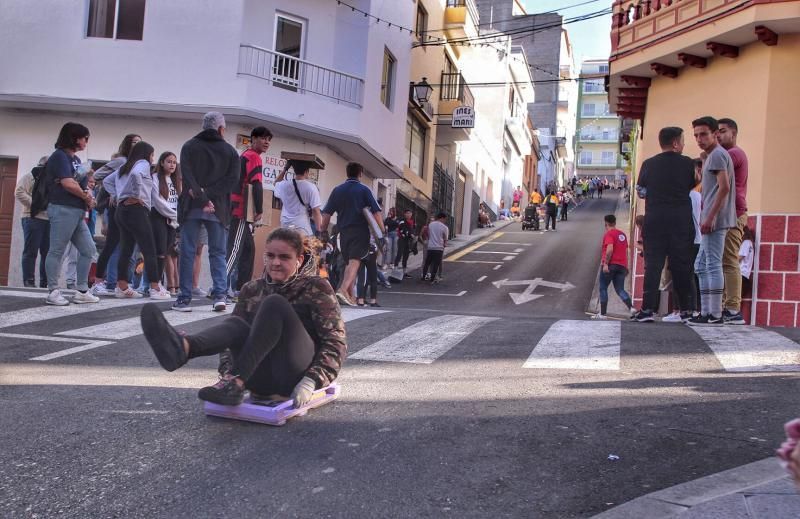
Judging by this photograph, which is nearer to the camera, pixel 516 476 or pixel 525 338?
pixel 516 476

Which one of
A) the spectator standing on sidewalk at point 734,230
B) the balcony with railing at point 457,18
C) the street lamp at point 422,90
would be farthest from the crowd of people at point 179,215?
the balcony with railing at point 457,18

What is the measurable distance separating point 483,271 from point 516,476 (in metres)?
20.1

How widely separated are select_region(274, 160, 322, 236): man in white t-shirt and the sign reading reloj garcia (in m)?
22.3

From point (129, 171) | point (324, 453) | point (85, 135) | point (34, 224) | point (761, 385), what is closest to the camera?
point (324, 453)

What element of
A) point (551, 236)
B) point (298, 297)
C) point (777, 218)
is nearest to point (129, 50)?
point (777, 218)

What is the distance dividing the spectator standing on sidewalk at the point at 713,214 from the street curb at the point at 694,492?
196 inches

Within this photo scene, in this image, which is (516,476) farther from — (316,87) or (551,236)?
(551,236)

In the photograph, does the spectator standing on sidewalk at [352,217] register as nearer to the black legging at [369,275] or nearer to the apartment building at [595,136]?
the black legging at [369,275]

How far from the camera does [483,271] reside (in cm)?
2366

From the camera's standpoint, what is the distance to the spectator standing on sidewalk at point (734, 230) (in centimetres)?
851

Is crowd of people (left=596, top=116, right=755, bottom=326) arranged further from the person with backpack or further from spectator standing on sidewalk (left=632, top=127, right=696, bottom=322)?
the person with backpack

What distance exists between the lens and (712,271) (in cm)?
841

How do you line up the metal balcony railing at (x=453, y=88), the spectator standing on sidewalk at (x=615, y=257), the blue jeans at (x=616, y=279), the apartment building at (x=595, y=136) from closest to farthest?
1. the spectator standing on sidewalk at (x=615, y=257)
2. the blue jeans at (x=616, y=279)
3. the metal balcony railing at (x=453, y=88)
4. the apartment building at (x=595, y=136)

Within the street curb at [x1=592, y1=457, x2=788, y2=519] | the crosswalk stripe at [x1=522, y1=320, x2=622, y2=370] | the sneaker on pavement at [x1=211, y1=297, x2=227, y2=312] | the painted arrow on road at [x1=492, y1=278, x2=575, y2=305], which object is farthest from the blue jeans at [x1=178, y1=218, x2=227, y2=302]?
the painted arrow on road at [x1=492, y1=278, x2=575, y2=305]
